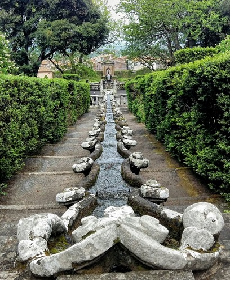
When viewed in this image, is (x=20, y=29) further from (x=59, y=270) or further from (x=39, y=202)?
(x=59, y=270)

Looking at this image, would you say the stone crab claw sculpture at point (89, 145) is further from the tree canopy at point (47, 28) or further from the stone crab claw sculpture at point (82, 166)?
the tree canopy at point (47, 28)

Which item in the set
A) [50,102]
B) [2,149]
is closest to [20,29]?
[50,102]

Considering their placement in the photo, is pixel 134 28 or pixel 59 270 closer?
pixel 59 270

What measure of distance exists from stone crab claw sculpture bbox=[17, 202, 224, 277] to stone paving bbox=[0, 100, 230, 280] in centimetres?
9

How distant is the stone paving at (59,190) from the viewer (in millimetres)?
2166

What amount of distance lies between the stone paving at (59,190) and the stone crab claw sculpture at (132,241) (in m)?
0.09

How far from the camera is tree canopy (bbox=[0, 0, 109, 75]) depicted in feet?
97.1

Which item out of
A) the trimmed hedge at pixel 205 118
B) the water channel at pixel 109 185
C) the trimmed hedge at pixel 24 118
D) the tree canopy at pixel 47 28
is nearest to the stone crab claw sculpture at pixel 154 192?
the water channel at pixel 109 185

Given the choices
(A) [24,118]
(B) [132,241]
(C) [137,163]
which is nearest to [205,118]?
(C) [137,163]

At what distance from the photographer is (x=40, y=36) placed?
96.3 ft

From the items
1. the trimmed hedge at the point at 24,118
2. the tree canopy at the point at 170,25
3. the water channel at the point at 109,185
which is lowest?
the water channel at the point at 109,185

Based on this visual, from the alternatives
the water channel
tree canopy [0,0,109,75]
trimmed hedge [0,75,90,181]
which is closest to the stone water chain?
the water channel

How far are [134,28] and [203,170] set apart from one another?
91.6 ft

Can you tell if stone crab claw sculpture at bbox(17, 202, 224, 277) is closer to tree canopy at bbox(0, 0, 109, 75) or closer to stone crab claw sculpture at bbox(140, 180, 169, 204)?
stone crab claw sculpture at bbox(140, 180, 169, 204)
